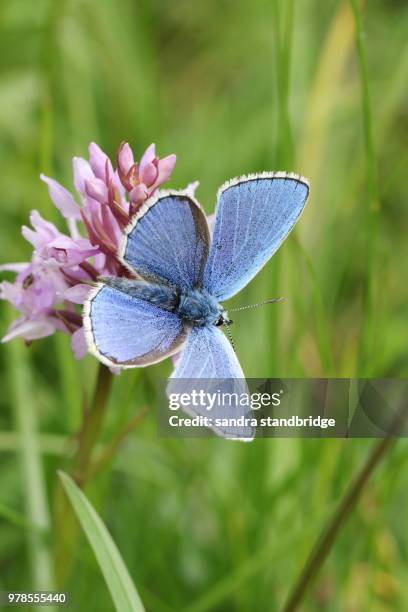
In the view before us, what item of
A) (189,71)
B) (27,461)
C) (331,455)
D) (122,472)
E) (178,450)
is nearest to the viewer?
(27,461)

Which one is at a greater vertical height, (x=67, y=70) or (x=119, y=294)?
(x=67, y=70)

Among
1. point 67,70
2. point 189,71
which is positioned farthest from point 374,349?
point 189,71

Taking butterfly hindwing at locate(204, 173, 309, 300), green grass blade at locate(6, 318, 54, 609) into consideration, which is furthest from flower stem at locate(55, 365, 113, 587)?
butterfly hindwing at locate(204, 173, 309, 300)

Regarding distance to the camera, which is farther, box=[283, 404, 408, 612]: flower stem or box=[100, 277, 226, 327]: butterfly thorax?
box=[100, 277, 226, 327]: butterfly thorax

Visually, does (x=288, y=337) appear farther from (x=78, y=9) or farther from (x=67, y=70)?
(x=78, y=9)

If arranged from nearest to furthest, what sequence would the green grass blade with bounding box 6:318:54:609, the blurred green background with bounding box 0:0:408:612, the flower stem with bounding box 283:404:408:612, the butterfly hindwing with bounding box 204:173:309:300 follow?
the flower stem with bounding box 283:404:408:612 → the butterfly hindwing with bounding box 204:173:309:300 → the green grass blade with bounding box 6:318:54:609 → the blurred green background with bounding box 0:0:408:612

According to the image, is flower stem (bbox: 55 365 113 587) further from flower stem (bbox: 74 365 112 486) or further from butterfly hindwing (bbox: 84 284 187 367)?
butterfly hindwing (bbox: 84 284 187 367)
